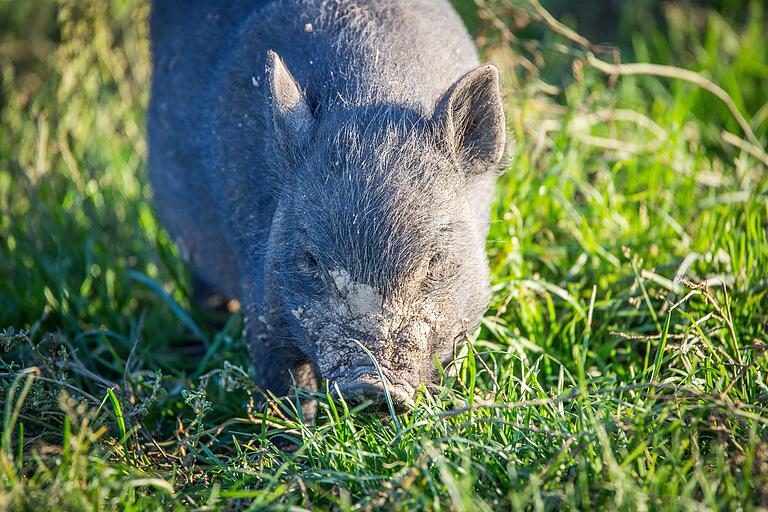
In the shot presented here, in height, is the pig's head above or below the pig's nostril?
above

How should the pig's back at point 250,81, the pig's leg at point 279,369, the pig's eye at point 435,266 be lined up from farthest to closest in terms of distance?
the pig's leg at point 279,369, the pig's back at point 250,81, the pig's eye at point 435,266

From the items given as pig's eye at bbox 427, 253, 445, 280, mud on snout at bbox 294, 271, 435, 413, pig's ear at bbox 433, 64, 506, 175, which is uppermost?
pig's ear at bbox 433, 64, 506, 175

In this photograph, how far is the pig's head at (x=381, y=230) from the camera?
10.2 feet

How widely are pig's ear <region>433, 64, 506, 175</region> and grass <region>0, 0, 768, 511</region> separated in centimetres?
50

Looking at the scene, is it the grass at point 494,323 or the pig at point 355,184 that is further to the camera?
the pig at point 355,184

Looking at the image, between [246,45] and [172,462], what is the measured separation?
202 centimetres

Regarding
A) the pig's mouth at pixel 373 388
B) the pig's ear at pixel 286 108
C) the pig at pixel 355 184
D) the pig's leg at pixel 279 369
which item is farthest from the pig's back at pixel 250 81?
the pig's mouth at pixel 373 388

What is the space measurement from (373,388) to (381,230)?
23.2 inches

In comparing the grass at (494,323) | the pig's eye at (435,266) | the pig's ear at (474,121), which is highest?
the pig's ear at (474,121)

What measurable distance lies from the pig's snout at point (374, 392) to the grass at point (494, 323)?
119 millimetres

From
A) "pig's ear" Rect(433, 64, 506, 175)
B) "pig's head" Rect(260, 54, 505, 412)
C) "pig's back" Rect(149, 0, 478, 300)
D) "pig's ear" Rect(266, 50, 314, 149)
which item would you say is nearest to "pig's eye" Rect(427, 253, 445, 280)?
"pig's head" Rect(260, 54, 505, 412)

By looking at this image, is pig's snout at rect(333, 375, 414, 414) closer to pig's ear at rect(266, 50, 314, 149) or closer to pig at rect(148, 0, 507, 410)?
pig at rect(148, 0, 507, 410)

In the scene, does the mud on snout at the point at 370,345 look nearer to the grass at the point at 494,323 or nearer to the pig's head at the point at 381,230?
the pig's head at the point at 381,230

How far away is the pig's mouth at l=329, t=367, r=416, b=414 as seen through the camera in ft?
9.87
